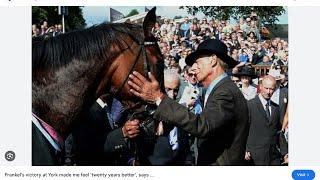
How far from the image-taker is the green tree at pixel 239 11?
3096mm

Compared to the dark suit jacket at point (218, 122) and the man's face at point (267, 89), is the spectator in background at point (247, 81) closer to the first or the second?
the man's face at point (267, 89)

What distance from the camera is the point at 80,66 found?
275 centimetres

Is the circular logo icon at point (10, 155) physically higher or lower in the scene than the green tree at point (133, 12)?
lower

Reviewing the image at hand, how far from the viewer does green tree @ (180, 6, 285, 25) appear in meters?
3.10

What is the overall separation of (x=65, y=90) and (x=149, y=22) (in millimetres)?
558

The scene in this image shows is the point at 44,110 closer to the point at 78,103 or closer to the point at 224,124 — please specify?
the point at 78,103

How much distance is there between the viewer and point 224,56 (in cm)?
268

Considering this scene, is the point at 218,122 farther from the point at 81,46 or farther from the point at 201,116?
the point at 81,46

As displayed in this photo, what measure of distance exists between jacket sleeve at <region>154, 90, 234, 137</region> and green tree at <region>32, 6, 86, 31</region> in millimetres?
952

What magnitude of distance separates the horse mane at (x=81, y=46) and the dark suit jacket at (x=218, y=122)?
48 centimetres
